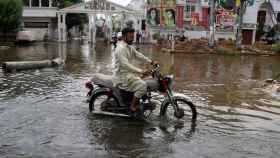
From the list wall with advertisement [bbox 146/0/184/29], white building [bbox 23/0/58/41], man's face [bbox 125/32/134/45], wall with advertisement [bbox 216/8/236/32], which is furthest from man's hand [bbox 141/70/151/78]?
white building [bbox 23/0/58/41]

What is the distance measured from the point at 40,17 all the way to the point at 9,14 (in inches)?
459

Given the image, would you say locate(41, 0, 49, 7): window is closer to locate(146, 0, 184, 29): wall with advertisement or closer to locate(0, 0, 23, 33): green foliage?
locate(0, 0, 23, 33): green foliage

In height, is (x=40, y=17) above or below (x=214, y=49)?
above

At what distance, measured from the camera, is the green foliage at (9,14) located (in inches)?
1499

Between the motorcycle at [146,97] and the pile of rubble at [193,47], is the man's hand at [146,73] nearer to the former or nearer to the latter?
the motorcycle at [146,97]

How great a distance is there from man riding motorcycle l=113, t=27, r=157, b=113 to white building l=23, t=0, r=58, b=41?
42491 mm

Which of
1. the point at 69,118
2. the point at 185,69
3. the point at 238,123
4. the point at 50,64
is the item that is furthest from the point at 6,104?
the point at 185,69

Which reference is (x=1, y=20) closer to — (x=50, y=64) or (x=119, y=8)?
(x=119, y=8)

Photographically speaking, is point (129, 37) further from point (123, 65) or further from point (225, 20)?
point (225, 20)

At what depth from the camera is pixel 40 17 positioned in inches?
1984

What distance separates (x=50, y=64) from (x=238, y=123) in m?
11.2

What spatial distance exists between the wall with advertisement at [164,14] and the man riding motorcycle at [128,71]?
4113cm

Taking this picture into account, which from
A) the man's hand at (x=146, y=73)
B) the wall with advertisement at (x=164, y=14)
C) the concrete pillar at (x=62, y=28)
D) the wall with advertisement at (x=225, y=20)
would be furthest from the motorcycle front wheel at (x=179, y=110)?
the wall with advertisement at (x=164, y=14)

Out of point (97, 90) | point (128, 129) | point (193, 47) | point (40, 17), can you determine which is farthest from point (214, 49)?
point (40, 17)
